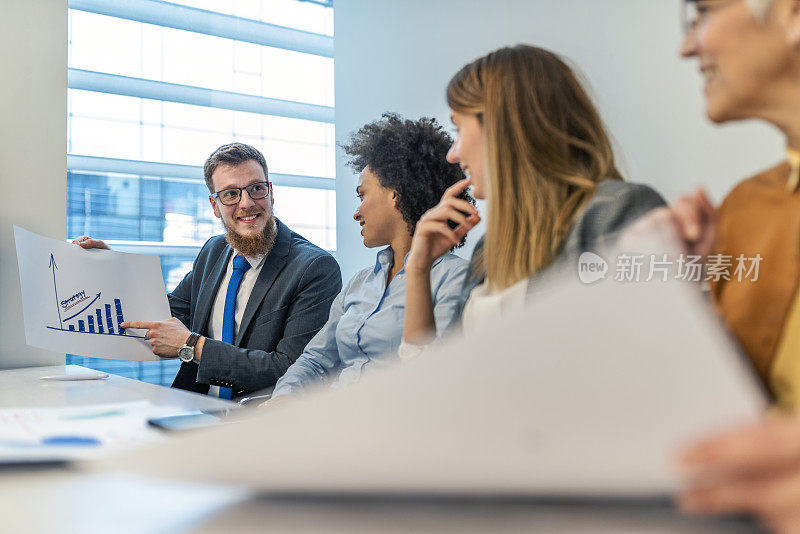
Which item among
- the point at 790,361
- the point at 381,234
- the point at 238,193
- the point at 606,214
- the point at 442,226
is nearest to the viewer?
the point at 790,361

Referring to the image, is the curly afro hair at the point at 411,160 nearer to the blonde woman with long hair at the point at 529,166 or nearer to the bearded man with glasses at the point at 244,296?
the bearded man with glasses at the point at 244,296

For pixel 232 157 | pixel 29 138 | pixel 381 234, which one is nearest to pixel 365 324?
pixel 381 234

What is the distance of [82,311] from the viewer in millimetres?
1311

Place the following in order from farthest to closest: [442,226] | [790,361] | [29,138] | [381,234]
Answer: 1. [29,138]
2. [381,234]
3. [442,226]
4. [790,361]

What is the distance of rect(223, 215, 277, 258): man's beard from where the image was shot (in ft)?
5.74

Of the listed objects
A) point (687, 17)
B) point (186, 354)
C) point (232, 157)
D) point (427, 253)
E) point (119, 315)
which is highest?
point (232, 157)

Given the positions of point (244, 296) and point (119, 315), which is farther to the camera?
point (244, 296)

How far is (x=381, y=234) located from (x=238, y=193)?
616 mm

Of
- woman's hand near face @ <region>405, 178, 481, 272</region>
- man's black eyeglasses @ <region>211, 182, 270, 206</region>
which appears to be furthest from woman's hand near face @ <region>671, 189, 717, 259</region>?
man's black eyeglasses @ <region>211, 182, 270, 206</region>

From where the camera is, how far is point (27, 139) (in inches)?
68.4

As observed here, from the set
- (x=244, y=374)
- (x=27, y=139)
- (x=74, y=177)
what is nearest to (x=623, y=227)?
(x=244, y=374)

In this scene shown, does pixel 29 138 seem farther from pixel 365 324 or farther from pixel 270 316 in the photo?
pixel 365 324

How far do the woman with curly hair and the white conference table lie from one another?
2.76 ft

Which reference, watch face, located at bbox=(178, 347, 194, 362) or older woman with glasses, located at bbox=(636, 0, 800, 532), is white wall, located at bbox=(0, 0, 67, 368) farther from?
older woman with glasses, located at bbox=(636, 0, 800, 532)
